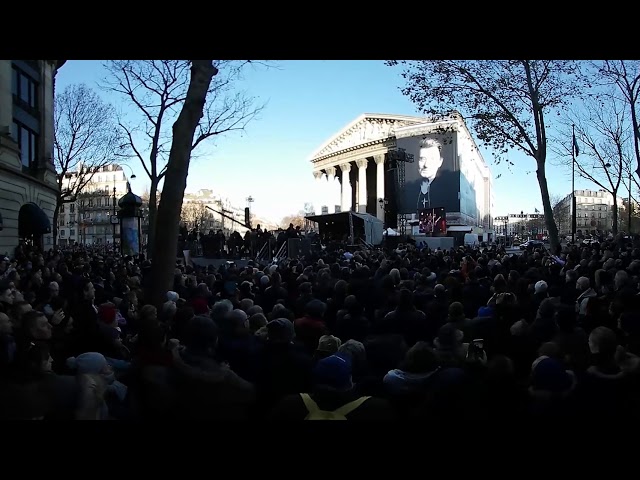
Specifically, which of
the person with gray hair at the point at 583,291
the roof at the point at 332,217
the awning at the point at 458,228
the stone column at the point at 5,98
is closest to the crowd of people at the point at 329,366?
the person with gray hair at the point at 583,291

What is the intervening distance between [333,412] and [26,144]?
101 ft

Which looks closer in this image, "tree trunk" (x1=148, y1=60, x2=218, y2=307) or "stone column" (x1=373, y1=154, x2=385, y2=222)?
"tree trunk" (x1=148, y1=60, x2=218, y2=307)

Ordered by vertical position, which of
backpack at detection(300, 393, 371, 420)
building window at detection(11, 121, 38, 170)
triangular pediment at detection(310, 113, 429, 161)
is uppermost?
triangular pediment at detection(310, 113, 429, 161)

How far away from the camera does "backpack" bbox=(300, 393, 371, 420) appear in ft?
11.6

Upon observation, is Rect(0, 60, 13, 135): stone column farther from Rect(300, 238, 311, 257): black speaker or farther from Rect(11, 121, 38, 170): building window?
Rect(300, 238, 311, 257): black speaker

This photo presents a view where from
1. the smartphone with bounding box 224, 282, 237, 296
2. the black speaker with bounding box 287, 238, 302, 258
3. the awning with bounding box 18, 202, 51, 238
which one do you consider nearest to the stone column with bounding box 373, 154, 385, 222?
the black speaker with bounding box 287, 238, 302, 258

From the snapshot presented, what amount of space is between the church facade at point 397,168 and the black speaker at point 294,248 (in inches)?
1014

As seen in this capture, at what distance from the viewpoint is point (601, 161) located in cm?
3250

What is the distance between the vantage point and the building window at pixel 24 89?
2766cm

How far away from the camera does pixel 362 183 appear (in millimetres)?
79750

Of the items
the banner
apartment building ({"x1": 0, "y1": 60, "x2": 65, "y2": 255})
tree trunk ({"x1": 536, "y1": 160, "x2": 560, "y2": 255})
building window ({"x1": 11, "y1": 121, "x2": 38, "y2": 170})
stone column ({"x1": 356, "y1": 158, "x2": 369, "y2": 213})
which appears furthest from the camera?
stone column ({"x1": 356, "y1": 158, "x2": 369, "y2": 213})

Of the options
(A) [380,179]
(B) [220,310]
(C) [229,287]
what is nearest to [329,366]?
(B) [220,310]
